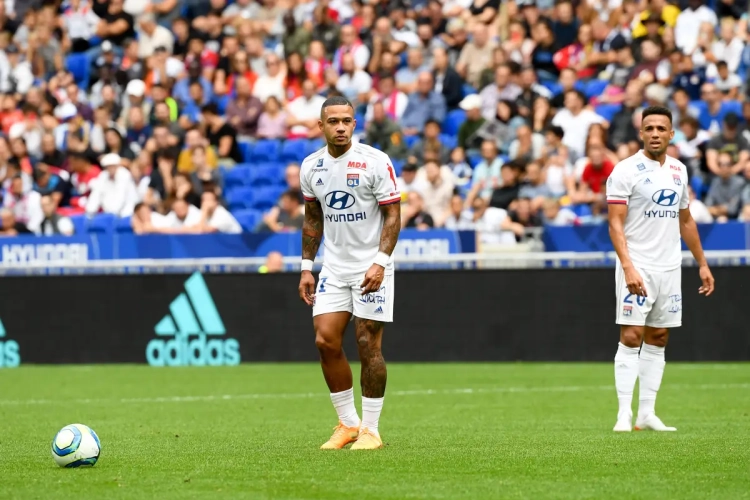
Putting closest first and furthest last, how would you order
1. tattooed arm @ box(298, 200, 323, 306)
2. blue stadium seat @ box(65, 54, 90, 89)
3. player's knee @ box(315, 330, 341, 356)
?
player's knee @ box(315, 330, 341, 356)
tattooed arm @ box(298, 200, 323, 306)
blue stadium seat @ box(65, 54, 90, 89)

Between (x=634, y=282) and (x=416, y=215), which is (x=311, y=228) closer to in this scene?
(x=634, y=282)

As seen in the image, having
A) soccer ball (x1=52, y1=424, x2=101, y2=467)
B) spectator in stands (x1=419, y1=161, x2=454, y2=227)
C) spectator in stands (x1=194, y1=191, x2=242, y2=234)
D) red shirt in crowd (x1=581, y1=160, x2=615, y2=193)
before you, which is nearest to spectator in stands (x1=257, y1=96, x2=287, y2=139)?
spectator in stands (x1=194, y1=191, x2=242, y2=234)

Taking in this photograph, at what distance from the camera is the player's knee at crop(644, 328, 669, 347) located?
10.7 metres

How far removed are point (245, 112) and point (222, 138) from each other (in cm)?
79

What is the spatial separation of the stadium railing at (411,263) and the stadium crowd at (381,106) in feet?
1.36

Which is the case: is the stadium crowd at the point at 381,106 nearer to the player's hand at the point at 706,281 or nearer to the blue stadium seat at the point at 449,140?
the blue stadium seat at the point at 449,140

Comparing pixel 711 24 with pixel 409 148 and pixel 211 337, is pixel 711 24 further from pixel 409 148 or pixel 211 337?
pixel 211 337

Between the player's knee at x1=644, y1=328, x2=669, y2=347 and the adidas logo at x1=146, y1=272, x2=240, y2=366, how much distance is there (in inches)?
369

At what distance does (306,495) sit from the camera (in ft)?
22.3

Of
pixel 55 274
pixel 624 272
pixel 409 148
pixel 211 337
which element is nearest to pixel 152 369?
pixel 211 337

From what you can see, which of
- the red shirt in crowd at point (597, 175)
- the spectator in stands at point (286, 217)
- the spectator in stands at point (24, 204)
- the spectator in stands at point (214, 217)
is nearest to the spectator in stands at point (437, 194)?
the spectator in stands at point (286, 217)

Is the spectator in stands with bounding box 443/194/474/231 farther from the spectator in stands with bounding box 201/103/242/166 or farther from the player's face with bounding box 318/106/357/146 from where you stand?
the player's face with bounding box 318/106/357/146

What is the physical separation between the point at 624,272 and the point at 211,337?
1003 centimetres

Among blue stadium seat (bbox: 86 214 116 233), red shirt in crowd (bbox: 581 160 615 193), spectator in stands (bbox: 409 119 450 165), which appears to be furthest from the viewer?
blue stadium seat (bbox: 86 214 116 233)
